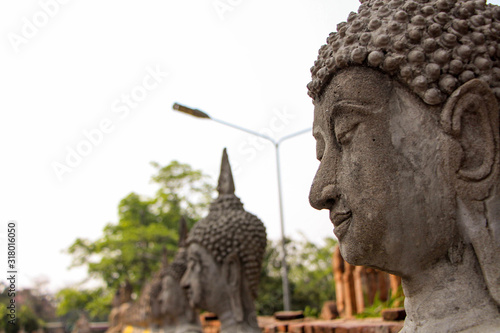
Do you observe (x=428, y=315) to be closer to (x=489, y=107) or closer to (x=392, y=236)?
(x=392, y=236)

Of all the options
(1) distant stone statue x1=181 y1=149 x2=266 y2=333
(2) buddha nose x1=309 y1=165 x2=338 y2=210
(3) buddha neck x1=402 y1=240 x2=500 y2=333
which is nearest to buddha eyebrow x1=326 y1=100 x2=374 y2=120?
(2) buddha nose x1=309 y1=165 x2=338 y2=210

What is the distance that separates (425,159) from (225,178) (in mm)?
3510

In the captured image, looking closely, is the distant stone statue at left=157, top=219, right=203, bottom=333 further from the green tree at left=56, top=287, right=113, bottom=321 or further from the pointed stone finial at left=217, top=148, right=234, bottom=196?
the green tree at left=56, top=287, right=113, bottom=321

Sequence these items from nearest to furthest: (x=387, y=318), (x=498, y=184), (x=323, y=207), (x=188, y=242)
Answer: (x=498, y=184) < (x=323, y=207) < (x=387, y=318) < (x=188, y=242)

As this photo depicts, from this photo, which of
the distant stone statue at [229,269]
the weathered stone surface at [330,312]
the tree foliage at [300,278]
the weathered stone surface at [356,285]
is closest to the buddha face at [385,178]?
the distant stone statue at [229,269]

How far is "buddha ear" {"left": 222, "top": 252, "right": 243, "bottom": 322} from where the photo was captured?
4691mm

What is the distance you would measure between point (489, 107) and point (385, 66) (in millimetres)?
461

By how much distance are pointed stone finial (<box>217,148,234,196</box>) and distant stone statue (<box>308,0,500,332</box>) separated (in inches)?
126

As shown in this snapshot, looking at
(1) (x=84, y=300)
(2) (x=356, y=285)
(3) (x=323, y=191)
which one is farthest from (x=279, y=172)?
(1) (x=84, y=300)

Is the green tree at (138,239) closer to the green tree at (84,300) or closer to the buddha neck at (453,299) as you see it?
the green tree at (84,300)

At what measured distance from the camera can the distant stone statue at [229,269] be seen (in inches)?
185

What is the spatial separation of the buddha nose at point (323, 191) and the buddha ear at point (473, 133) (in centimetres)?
51

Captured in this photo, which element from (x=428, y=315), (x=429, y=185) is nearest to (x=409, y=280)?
(x=428, y=315)

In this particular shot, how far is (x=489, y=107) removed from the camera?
1863 millimetres
